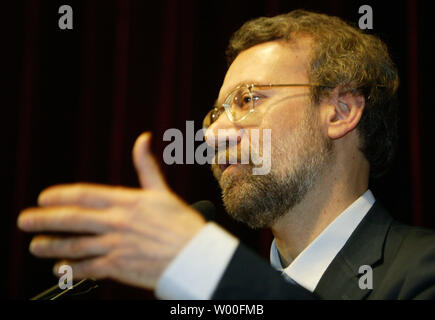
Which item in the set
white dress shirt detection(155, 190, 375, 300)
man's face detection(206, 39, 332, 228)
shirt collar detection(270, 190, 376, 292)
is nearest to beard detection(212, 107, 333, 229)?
man's face detection(206, 39, 332, 228)

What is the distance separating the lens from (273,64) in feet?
4.03

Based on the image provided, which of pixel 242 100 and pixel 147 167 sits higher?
pixel 242 100

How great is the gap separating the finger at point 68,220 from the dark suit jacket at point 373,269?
0.68 feet

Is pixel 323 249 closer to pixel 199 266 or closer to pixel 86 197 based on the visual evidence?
pixel 199 266

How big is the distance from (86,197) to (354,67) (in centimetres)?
106

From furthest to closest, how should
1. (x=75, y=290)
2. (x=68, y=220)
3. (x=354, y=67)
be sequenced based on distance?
1. (x=354, y=67)
2. (x=75, y=290)
3. (x=68, y=220)

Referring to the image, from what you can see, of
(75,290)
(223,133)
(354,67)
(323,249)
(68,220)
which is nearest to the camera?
(68,220)

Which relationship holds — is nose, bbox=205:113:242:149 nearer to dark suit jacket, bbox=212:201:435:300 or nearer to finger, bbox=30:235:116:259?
dark suit jacket, bbox=212:201:435:300

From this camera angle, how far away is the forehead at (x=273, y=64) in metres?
1.21

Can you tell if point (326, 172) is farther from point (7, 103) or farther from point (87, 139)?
point (7, 103)

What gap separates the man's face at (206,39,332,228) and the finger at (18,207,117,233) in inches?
24.5

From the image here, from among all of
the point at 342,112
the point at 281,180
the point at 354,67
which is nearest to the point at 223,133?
the point at 281,180

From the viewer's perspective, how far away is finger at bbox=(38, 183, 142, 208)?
1.88 feet

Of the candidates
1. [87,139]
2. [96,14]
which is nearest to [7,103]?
[87,139]
